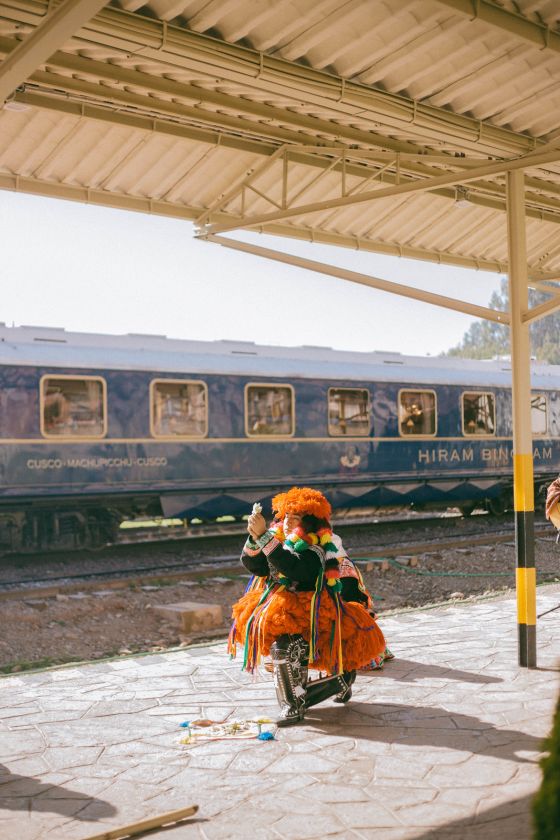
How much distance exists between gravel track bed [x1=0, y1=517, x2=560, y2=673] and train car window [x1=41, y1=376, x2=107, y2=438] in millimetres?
1943

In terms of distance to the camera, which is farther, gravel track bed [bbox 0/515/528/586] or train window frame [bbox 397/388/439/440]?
train window frame [bbox 397/388/439/440]

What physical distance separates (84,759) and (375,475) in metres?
11.7

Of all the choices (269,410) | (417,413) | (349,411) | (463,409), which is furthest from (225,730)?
(463,409)

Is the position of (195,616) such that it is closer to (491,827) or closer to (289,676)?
(289,676)

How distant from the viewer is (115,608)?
403 inches

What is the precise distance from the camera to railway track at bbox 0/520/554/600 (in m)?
11.0

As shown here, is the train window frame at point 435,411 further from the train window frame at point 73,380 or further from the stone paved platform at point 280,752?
the stone paved platform at point 280,752

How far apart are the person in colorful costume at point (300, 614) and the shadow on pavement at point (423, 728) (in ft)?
0.53

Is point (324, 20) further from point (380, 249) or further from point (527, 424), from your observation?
point (380, 249)

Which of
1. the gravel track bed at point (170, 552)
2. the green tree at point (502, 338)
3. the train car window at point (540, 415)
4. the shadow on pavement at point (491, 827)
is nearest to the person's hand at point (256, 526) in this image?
the shadow on pavement at point (491, 827)

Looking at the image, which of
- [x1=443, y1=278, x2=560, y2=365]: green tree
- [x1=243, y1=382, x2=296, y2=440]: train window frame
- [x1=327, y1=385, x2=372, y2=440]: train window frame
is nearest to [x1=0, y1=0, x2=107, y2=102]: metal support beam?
[x1=243, y1=382, x2=296, y2=440]: train window frame

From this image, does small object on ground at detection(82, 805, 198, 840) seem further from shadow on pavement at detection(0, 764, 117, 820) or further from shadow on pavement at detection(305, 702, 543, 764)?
shadow on pavement at detection(305, 702, 543, 764)

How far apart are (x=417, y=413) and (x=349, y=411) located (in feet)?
5.05

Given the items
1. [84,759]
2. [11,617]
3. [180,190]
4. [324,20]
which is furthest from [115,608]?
[324,20]
